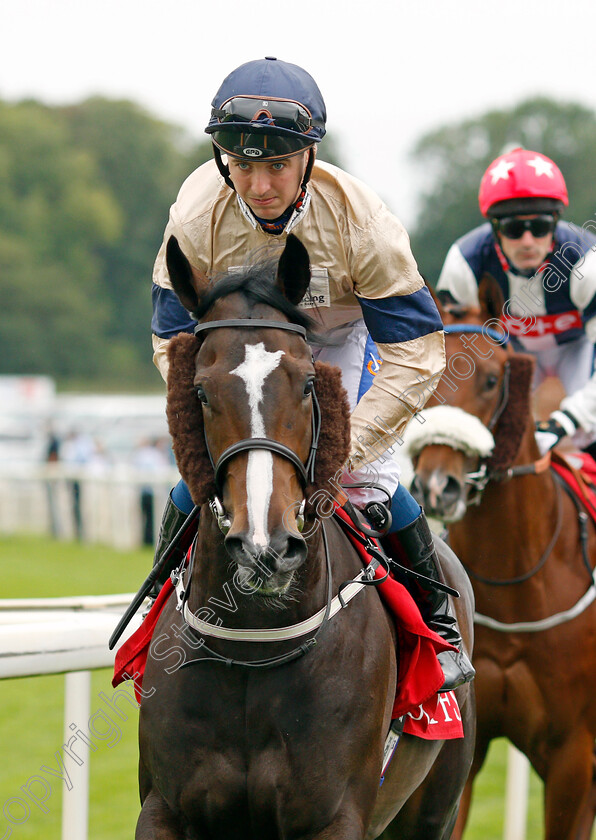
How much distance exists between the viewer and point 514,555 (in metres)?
5.16

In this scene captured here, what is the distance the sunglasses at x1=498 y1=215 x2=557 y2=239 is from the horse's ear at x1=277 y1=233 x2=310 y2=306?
9.76 feet

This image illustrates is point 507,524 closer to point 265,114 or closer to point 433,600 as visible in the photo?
point 433,600

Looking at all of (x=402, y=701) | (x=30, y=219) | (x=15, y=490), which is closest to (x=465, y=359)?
(x=402, y=701)

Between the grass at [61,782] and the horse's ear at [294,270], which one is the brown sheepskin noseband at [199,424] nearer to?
the horse's ear at [294,270]

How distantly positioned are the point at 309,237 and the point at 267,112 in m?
0.40

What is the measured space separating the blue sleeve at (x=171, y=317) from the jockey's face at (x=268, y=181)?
0.37 meters

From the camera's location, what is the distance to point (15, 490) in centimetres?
2016

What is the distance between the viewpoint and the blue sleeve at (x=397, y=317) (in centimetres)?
338

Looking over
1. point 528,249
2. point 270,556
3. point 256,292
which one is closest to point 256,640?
point 270,556

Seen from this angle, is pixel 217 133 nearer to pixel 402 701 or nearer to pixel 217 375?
pixel 217 375

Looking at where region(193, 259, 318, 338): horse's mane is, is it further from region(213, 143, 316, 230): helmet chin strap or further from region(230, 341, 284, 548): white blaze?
region(213, 143, 316, 230): helmet chin strap

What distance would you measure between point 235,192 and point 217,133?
23 cm

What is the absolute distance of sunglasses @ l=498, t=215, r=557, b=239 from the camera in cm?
570

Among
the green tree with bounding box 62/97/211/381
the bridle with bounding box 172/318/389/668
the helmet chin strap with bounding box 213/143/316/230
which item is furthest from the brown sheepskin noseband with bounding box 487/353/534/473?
the green tree with bounding box 62/97/211/381
